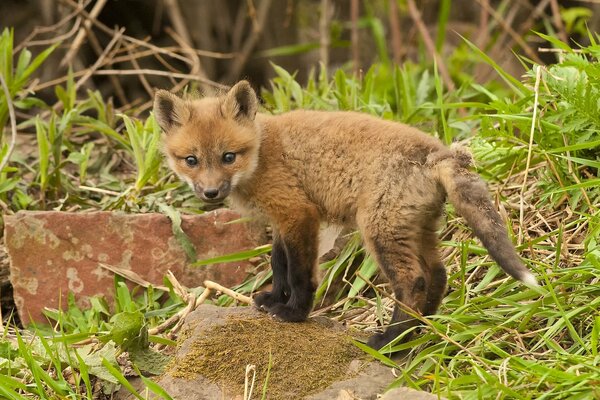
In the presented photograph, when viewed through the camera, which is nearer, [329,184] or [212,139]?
[329,184]

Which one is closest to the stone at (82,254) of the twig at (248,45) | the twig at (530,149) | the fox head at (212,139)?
the fox head at (212,139)

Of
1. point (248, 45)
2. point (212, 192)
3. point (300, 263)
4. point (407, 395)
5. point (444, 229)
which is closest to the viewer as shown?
point (407, 395)

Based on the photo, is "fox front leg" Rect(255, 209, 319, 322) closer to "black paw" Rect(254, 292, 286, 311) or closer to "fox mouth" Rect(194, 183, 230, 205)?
"black paw" Rect(254, 292, 286, 311)

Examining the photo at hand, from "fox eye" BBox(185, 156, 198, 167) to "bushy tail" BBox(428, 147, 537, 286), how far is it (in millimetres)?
1353

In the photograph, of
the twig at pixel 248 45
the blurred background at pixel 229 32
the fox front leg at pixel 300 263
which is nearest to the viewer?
the fox front leg at pixel 300 263

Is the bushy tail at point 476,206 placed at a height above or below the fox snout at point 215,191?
above

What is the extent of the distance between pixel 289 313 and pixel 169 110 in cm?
134

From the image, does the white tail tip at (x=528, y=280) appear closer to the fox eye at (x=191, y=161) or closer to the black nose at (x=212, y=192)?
the black nose at (x=212, y=192)

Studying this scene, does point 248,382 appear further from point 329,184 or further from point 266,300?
point 329,184

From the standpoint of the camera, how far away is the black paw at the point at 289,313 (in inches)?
179

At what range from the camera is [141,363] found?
4293mm

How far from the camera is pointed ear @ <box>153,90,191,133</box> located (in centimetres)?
491

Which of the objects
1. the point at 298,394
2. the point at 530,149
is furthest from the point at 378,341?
the point at 530,149

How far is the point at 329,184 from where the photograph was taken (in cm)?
454
